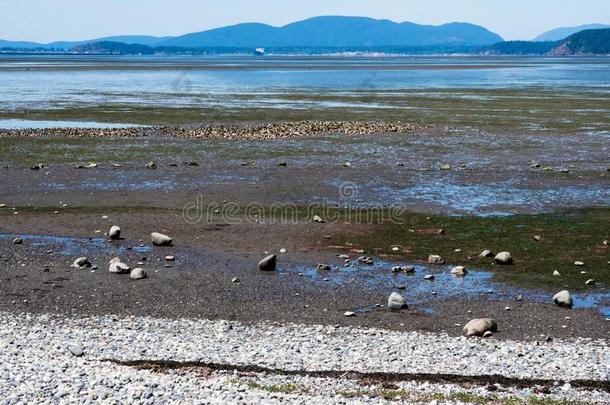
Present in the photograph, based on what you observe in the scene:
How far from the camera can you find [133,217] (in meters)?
26.6

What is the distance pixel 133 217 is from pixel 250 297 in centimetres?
918

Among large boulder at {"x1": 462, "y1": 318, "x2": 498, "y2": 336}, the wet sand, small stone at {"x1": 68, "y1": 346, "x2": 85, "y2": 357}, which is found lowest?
the wet sand

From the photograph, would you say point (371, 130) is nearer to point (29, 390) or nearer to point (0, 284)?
point (0, 284)

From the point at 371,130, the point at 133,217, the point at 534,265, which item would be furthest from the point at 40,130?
the point at 534,265

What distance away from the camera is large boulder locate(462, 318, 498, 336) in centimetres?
1598

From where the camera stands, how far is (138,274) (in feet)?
65.3

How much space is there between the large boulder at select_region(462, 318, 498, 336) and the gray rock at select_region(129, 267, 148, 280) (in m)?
7.79

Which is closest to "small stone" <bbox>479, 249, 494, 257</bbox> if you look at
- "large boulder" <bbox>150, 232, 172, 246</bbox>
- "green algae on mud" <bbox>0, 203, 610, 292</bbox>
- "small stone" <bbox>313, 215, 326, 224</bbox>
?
"green algae on mud" <bbox>0, 203, 610, 292</bbox>

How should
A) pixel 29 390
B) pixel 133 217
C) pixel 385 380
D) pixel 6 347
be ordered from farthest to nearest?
1. pixel 133 217
2. pixel 6 347
3. pixel 385 380
4. pixel 29 390

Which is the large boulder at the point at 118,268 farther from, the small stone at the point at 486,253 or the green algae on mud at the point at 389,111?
the green algae on mud at the point at 389,111

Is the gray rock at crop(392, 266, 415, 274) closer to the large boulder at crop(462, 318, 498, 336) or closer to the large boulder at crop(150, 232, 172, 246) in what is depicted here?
the large boulder at crop(462, 318, 498, 336)

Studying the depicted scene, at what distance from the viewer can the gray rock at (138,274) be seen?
65.2 feet

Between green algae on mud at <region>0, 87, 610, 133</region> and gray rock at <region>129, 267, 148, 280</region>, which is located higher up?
gray rock at <region>129, 267, 148, 280</region>

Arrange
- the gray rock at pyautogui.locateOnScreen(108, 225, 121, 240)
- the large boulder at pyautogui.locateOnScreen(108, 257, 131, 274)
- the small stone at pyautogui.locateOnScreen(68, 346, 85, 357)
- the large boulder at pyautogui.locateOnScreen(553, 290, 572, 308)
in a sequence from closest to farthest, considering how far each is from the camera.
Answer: the small stone at pyautogui.locateOnScreen(68, 346, 85, 357) → the large boulder at pyautogui.locateOnScreen(553, 290, 572, 308) → the large boulder at pyautogui.locateOnScreen(108, 257, 131, 274) → the gray rock at pyautogui.locateOnScreen(108, 225, 121, 240)
